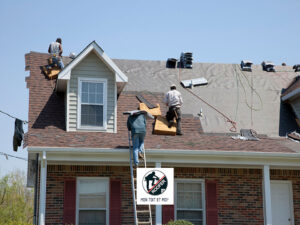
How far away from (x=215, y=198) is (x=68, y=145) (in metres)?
4.45

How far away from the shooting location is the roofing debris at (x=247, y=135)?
1498 centimetres

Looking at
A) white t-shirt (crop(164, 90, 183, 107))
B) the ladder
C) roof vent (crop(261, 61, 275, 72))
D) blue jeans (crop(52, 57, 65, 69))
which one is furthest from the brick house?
roof vent (crop(261, 61, 275, 72))

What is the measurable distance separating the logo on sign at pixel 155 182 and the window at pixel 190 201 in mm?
1662

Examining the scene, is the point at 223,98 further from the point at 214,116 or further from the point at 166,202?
the point at 166,202

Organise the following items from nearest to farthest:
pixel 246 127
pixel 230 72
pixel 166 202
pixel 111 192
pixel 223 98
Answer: pixel 166 202
pixel 111 192
pixel 246 127
pixel 223 98
pixel 230 72

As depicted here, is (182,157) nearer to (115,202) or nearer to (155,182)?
(155,182)

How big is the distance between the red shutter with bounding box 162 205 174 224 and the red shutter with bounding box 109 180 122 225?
1.26 metres

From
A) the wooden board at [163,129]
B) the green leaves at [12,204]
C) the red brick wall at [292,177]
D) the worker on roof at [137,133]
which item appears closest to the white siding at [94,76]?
the wooden board at [163,129]

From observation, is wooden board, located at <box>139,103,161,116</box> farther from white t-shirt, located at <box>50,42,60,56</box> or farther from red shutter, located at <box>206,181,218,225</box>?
white t-shirt, located at <box>50,42,60,56</box>

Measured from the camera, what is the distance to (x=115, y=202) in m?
13.6

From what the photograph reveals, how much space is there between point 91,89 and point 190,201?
4.41 m

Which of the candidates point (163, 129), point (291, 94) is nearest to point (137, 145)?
point (163, 129)

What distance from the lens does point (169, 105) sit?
14.9 m

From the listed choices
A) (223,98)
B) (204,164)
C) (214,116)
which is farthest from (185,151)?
(223,98)
